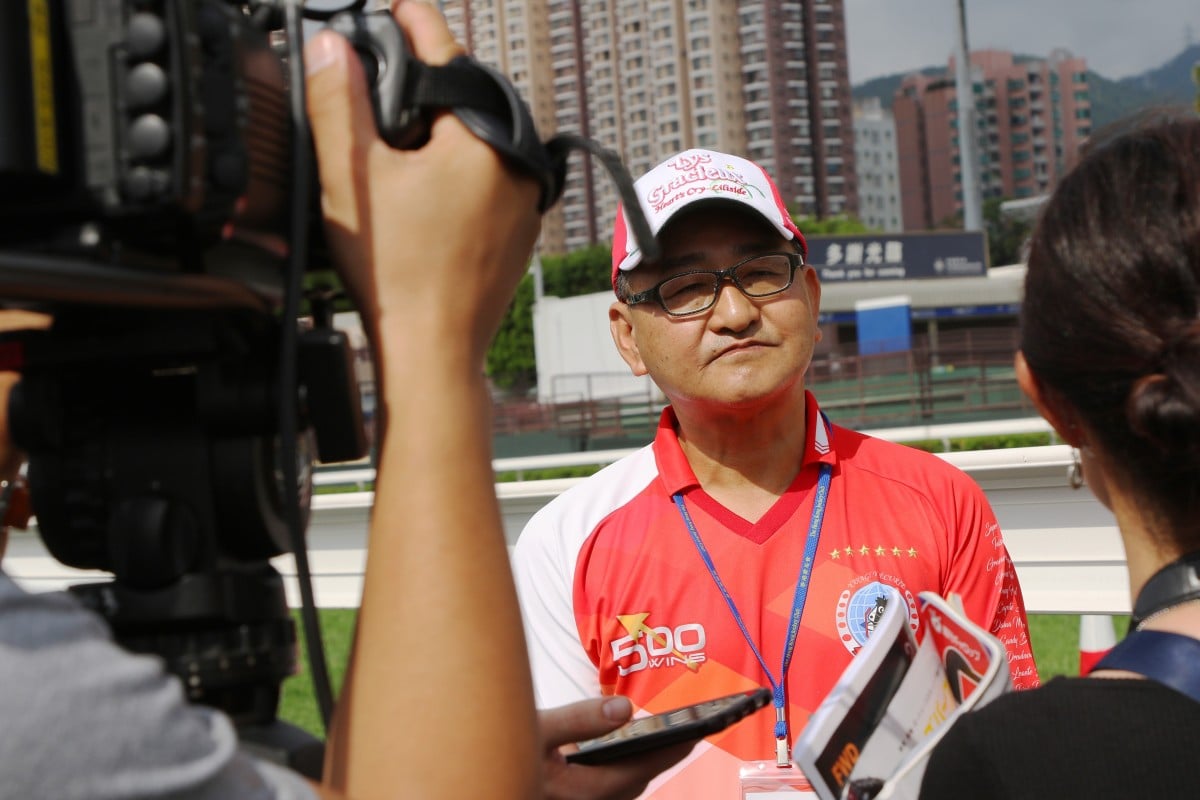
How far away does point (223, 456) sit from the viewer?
48.4 inches

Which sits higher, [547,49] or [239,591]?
[547,49]

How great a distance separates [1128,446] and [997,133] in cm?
16226

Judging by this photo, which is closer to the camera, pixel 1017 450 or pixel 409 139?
pixel 409 139

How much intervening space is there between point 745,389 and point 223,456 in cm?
168

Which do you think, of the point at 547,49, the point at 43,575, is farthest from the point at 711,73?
the point at 43,575

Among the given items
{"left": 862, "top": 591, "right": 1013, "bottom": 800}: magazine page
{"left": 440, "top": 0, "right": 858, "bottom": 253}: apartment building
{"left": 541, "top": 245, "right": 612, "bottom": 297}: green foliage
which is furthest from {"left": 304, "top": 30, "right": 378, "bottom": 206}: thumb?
{"left": 440, "top": 0, "right": 858, "bottom": 253}: apartment building

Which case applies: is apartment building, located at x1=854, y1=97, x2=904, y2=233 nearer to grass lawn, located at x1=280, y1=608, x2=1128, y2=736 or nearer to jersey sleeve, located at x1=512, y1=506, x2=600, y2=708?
grass lawn, located at x1=280, y1=608, x2=1128, y2=736

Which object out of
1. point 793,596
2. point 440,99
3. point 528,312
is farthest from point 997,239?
point 440,99

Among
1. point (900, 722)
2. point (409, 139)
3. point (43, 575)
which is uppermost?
point (409, 139)

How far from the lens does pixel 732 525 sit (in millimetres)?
2742

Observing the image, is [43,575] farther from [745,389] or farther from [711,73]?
[711,73]

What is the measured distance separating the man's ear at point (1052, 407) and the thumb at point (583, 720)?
66 cm

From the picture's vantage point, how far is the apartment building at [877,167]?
137375 mm

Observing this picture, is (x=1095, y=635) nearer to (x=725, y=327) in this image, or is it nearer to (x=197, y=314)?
(x=725, y=327)
